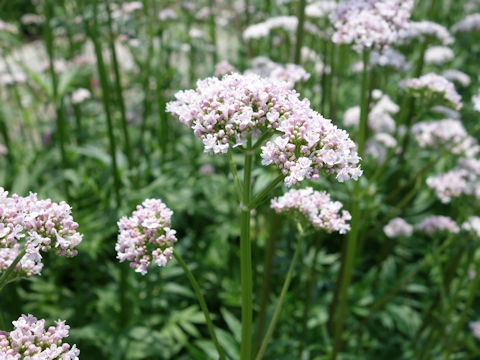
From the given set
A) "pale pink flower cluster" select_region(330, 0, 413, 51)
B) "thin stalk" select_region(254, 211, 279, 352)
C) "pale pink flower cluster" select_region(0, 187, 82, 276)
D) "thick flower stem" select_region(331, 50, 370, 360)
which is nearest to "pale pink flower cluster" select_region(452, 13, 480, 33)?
"pale pink flower cluster" select_region(330, 0, 413, 51)

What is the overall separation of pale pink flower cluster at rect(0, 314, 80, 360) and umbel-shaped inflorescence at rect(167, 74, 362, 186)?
0.70 metres

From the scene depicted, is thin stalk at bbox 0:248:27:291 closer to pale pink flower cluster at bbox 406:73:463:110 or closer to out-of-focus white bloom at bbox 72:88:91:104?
pale pink flower cluster at bbox 406:73:463:110

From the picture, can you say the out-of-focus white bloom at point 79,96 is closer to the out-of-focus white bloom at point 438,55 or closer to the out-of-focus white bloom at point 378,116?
the out-of-focus white bloom at point 378,116

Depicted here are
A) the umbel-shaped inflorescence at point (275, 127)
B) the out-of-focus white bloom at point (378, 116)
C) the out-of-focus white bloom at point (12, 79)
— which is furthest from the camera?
the out-of-focus white bloom at point (12, 79)

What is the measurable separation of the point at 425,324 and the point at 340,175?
245cm

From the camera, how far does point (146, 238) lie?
1459 millimetres

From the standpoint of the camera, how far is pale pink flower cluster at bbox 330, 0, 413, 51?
233 cm

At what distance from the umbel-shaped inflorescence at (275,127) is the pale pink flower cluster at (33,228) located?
1.65 ft

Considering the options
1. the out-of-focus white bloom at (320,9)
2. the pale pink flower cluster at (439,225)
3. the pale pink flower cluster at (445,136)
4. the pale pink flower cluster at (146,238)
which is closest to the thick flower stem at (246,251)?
the pale pink flower cluster at (146,238)

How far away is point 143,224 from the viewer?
1437 mm

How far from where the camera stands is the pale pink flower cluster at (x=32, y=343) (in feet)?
3.84

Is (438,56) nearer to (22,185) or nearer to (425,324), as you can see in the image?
(425,324)

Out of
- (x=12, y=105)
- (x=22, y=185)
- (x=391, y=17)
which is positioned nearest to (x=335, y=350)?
(x=391, y=17)

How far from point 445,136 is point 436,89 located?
1021 mm
